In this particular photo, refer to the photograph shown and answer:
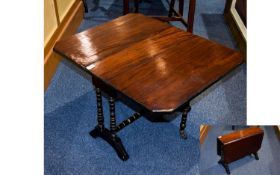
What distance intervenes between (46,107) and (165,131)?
0.89 m

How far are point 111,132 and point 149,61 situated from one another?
678 mm

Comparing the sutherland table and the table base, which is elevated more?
the sutherland table

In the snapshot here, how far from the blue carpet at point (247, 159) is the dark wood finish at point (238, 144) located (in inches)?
0.6

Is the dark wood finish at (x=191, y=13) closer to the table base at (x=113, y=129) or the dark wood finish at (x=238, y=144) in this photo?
the table base at (x=113, y=129)

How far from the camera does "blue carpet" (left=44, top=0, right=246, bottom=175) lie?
190cm

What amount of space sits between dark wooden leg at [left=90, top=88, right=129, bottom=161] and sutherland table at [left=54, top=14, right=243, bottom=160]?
14 millimetres

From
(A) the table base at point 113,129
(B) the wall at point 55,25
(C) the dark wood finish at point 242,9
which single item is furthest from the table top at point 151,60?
(C) the dark wood finish at point 242,9

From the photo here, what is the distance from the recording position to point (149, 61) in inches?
58.5

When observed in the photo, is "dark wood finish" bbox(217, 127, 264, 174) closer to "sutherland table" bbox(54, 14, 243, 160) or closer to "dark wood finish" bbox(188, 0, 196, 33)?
"sutherland table" bbox(54, 14, 243, 160)

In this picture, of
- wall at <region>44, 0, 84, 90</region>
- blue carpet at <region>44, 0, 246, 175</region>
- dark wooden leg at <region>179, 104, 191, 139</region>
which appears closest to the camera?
blue carpet at <region>44, 0, 246, 175</region>

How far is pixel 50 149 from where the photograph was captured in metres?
A: 1.99

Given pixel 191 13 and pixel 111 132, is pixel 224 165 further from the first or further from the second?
pixel 191 13

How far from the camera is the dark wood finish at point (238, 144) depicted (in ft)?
3.48

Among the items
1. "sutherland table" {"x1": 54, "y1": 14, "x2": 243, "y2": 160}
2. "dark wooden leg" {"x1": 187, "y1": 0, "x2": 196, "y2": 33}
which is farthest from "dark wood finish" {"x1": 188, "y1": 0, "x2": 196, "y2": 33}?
"sutherland table" {"x1": 54, "y1": 14, "x2": 243, "y2": 160}
